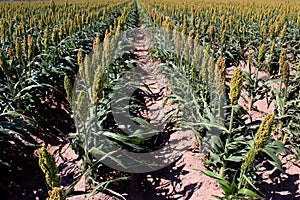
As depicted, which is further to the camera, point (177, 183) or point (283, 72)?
point (177, 183)

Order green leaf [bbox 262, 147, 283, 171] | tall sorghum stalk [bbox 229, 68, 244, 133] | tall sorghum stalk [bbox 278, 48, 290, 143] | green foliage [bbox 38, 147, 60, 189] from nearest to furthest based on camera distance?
1. green foliage [bbox 38, 147, 60, 189]
2. tall sorghum stalk [bbox 229, 68, 244, 133]
3. green leaf [bbox 262, 147, 283, 171]
4. tall sorghum stalk [bbox 278, 48, 290, 143]

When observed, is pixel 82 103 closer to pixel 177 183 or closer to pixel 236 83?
pixel 236 83

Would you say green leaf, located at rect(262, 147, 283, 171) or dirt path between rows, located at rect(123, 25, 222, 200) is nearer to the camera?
green leaf, located at rect(262, 147, 283, 171)

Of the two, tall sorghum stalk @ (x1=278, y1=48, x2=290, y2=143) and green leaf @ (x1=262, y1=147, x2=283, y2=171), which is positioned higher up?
tall sorghum stalk @ (x1=278, y1=48, x2=290, y2=143)

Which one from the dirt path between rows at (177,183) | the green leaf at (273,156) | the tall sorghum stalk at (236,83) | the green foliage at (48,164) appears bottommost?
the dirt path between rows at (177,183)

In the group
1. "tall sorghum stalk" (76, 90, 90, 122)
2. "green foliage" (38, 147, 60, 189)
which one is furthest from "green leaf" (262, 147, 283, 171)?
"green foliage" (38, 147, 60, 189)

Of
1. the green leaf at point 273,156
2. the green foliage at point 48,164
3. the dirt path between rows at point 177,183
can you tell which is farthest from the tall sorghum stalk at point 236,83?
the green foliage at point 48,164

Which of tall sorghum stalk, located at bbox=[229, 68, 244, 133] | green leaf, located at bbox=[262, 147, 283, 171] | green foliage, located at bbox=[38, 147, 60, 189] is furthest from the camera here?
green leaf, located at bbox=[262, 147, 283, 171]

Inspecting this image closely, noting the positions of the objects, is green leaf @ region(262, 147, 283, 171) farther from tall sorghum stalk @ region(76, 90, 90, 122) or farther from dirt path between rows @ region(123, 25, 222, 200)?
tall sorghum stalk @ region(76, 90, 90, 122)

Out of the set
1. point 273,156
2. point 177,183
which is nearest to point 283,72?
point 273,156

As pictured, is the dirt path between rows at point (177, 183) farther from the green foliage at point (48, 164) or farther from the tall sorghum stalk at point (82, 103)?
the green foliage at point (48, 164)

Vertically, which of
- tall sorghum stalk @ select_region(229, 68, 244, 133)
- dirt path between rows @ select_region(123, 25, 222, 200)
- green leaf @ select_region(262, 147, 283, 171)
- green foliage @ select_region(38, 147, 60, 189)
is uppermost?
tall sorghum stalk @ select_region(229, 68, 244, 133)

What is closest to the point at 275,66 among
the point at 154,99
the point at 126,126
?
the point at 154,99

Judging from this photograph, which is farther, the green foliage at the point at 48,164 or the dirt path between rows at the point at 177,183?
the dirt path between rows at the point at 177,183
